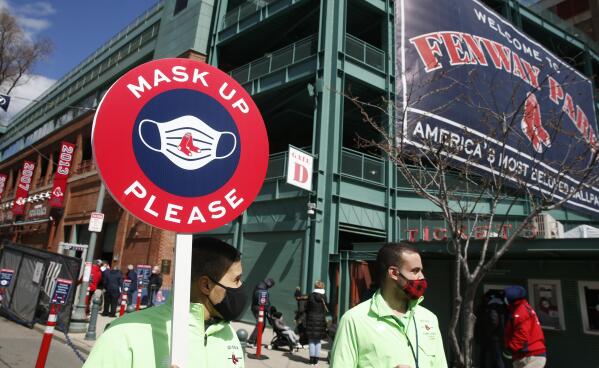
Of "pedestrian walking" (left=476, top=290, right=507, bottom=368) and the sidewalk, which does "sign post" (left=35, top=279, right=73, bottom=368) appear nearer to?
the sidewalk

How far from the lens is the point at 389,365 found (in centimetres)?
227

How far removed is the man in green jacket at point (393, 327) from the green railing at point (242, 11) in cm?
1828

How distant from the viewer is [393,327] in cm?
244

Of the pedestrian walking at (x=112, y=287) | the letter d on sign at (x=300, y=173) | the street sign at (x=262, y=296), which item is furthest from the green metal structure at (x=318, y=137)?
the pedestrian walking at (x=112, y=287)

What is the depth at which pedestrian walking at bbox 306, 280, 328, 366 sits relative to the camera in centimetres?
883

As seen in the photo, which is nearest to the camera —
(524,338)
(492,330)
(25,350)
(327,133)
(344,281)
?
(524,338)

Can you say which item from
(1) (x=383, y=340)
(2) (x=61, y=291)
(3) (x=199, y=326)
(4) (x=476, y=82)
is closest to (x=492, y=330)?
(1) (x=383, y=340)

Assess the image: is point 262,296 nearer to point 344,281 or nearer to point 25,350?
point 344,281

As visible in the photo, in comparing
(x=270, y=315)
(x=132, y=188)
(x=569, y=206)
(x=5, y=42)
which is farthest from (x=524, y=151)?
(x=5, y=42)

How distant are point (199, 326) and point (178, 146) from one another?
2.63 ft

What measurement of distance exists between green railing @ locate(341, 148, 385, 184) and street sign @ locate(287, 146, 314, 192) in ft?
6.10

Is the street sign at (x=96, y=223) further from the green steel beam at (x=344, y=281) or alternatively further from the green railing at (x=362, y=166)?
the green railing at (x=362, y=166)

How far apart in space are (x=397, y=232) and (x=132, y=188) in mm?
15115

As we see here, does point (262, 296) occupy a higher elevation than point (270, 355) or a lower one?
higher
